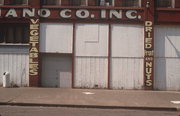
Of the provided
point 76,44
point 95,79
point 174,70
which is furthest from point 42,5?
point 174,70

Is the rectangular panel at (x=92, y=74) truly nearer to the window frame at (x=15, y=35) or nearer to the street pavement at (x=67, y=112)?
the window frame at (x=15, y=35)

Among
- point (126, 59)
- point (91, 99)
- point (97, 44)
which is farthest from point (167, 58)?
point (91, 99)

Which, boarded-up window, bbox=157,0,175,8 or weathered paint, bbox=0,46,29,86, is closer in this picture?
weathered paint, bbox=0,46,29,86

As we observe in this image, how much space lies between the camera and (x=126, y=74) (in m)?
23.0

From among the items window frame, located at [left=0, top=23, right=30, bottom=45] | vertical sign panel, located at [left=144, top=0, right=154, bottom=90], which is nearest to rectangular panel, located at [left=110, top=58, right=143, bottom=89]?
vertical sign panel, located at [left=144, top=0, right=154, bottom=90]

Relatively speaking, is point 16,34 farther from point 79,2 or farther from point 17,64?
point 79,2

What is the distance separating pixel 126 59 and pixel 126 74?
0.92 meters

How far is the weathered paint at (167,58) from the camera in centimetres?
2316

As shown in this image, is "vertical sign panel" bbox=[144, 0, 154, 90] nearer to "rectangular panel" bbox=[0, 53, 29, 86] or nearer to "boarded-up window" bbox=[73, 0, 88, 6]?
"boarded-up window" bbox=[73, 0, 88, 6]

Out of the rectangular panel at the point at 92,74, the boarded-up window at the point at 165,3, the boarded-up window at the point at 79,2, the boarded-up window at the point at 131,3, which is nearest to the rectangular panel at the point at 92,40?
the rectangular panel at the point at 92,74

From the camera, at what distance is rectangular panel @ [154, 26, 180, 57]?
2317 cm

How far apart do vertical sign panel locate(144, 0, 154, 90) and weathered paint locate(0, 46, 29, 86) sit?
24.0 ft

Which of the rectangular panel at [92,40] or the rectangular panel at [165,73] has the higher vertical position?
the rectangular panel at [92,40]

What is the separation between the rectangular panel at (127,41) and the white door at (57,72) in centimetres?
299
